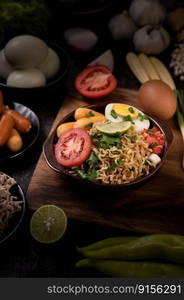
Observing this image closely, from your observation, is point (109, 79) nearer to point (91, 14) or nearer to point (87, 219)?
point (91, 14)

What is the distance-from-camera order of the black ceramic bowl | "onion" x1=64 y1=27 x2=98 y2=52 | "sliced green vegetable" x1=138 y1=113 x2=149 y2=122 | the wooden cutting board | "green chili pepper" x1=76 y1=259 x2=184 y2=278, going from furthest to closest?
1. "onion" x1=64 y1=27 x2=98 y2=52
2. the black ceramic bowl
3. "sliced green vegetable" x1=138 y1=113 x2=149 y2=122
4. the wooden cutting board
5. "green chili pepper" x1=76 y1=259 x2=184 y2=278

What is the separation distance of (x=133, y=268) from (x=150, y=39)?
1.67m

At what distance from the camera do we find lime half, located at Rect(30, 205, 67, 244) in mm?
1885

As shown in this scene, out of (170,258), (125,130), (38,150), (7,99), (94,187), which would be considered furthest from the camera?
(7,99)

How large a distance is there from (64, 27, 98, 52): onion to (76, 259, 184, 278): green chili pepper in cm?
164

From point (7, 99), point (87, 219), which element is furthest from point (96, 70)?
point (87, 219)

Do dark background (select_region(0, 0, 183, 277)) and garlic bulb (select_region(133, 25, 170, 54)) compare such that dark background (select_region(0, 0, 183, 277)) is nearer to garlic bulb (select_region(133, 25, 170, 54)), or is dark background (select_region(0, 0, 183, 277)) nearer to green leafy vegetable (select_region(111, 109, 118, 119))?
garlic bulb (select_region(133, 25, 170, 54))

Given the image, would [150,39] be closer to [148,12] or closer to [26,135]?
[148,12]

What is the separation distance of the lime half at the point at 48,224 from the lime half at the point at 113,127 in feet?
1.46

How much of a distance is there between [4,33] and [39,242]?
1.57 metres

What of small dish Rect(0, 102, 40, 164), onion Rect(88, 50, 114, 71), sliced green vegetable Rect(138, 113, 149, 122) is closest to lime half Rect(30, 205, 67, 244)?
small dish Rect(0, 102, 40, 164)

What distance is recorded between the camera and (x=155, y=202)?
2.10 m

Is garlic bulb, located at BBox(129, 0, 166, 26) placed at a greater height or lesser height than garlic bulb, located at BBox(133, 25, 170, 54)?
greater

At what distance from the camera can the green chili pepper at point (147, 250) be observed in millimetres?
1792
